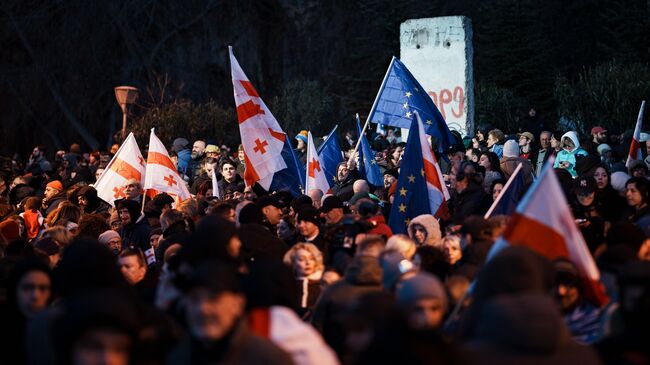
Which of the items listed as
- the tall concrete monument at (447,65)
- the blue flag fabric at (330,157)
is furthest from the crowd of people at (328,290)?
the tall concrete monument at (447,65)

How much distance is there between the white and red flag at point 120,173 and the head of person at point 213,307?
33.2ft

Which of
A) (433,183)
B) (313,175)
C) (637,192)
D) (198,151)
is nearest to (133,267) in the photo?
(433,183)

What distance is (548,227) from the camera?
7.39m

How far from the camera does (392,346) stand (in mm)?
5078

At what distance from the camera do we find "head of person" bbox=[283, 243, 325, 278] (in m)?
8.88

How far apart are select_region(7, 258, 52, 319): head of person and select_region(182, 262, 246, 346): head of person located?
73.3 inches

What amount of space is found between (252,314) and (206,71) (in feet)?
99.6

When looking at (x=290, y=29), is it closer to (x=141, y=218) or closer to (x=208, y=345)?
(x=141, y=218)

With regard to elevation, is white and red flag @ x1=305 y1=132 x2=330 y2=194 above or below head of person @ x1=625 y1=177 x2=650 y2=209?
below

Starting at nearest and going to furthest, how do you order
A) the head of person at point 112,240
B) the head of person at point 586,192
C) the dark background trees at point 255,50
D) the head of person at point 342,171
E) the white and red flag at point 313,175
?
the head of person at point 586,192 → the head of person at point 112,240 → the white and red flag at point 313,175 → the head of person at point 342,171 → the dark background trees at point 255,50

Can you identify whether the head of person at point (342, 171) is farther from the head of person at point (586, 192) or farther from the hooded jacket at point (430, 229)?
the hooded jacket at point (430, 229)

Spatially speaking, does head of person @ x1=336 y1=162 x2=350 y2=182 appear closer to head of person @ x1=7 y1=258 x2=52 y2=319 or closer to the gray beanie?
head of person @ x1=7 y1=258 x2=52 y2=319

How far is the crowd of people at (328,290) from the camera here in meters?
5.30

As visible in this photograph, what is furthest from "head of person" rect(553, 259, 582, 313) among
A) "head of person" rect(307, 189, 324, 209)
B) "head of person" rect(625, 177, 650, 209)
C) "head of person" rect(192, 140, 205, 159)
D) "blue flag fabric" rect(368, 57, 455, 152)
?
"head of person" rect(192, 140, 205, 159)
